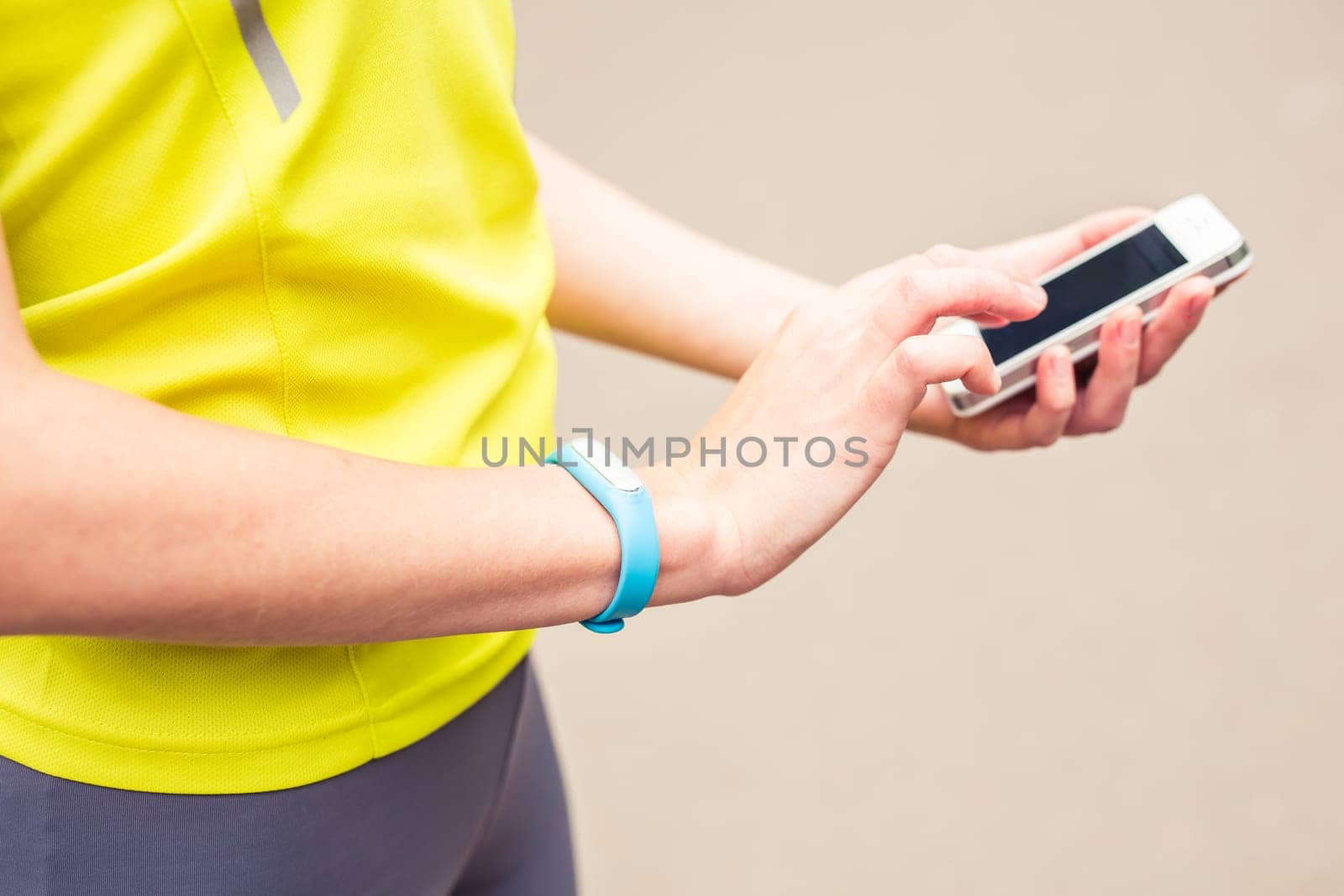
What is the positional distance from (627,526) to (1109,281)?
35 cm

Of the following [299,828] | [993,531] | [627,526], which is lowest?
[993,531]

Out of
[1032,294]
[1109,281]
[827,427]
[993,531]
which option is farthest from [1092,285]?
[993,531]

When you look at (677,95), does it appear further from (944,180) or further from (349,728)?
(349,728)

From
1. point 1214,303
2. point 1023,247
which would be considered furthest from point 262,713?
point 1214,303

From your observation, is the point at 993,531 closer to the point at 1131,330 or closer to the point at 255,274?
the point at 1131,330

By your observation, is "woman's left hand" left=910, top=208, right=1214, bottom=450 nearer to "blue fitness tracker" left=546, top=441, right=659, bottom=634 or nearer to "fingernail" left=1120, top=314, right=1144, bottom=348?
"fingernail" left=1120, top=314, right=1144, bottom=348

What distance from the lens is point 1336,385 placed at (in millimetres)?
1538

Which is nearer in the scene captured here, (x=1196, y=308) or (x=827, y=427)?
(x=827, y=427)

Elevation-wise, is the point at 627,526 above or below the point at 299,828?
above

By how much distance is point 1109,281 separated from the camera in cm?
63

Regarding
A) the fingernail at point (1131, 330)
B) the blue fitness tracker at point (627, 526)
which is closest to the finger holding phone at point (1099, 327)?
the fingernail at point (1131, 330)

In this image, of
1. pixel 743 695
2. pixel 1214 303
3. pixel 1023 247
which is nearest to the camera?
pixel 1023 247

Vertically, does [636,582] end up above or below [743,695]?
above

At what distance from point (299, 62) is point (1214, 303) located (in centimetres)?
151
